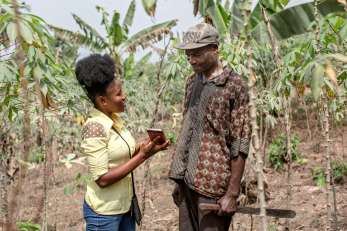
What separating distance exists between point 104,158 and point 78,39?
8.62 meters

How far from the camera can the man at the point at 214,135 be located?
1.34m

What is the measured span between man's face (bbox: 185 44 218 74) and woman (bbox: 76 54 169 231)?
1.41 ft

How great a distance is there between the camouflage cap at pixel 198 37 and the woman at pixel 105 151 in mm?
434

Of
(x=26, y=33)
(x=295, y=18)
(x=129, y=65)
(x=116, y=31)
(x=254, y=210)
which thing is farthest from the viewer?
(x=129, y=65)

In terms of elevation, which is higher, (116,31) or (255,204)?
(116,31)

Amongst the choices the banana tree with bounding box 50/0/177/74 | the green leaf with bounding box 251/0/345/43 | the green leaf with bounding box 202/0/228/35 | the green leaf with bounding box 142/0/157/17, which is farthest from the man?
the banana tree with bounding box 50/0/177/74

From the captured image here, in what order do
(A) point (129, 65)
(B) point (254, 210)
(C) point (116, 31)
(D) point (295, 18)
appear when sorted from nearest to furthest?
(B) point (254, 210) → (D) point (295, 18) → (C) point (116, 31) → (A) point (129, 65)

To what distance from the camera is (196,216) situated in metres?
Answer: 1.51

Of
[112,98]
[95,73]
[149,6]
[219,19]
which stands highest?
[219,19]

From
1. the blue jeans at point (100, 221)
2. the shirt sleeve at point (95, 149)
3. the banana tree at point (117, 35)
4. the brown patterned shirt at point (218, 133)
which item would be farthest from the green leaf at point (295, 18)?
the banana tree at point (117, 35)

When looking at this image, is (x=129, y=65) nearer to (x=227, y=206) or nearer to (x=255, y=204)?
(x=255, y=204)

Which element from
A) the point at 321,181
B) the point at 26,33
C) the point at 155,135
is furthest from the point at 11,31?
the point at 321,181

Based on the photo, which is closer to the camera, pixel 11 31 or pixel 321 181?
pixel 11 31

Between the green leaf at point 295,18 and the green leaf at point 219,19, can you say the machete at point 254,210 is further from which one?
the green leaf at point 219,19
